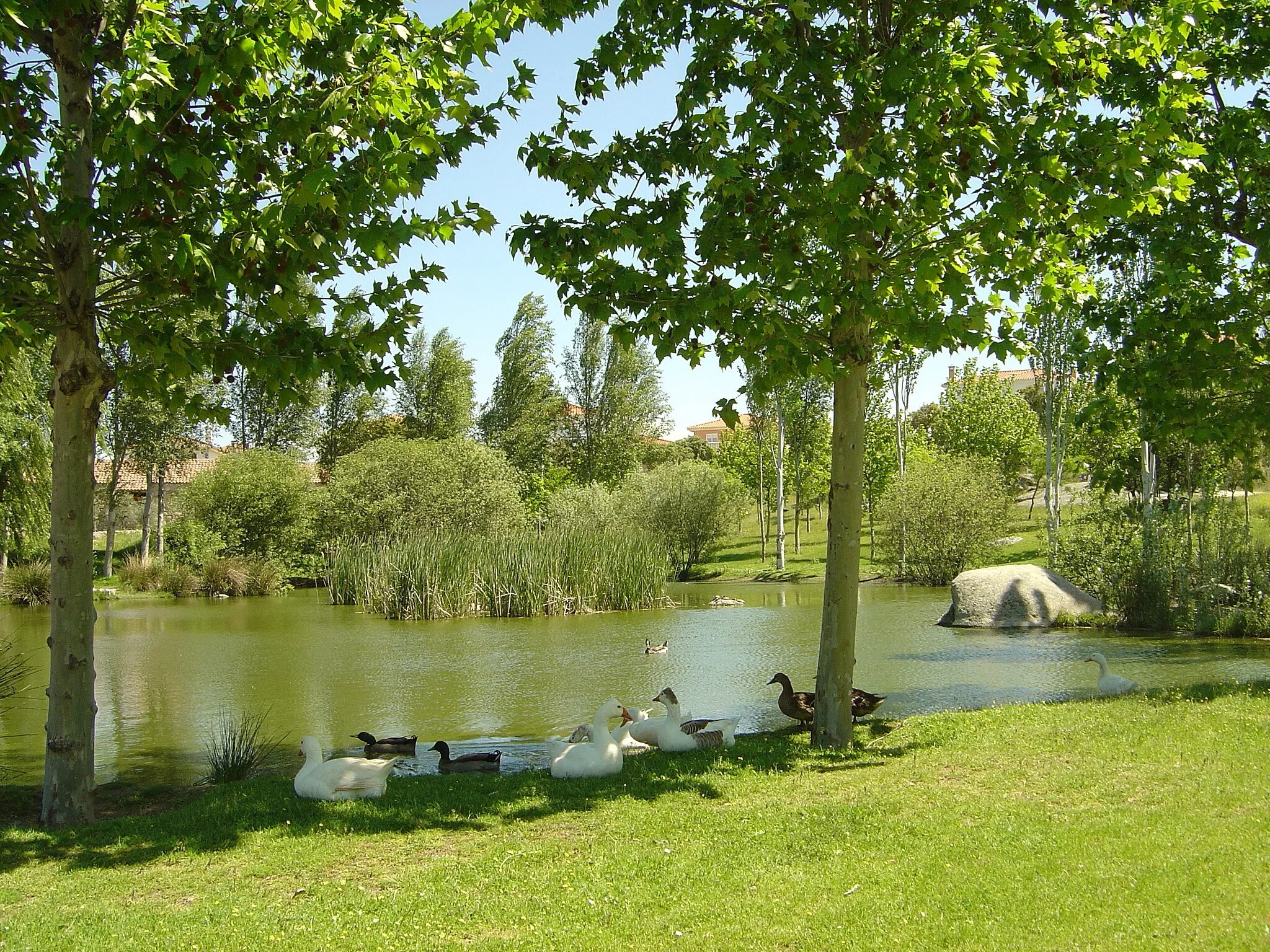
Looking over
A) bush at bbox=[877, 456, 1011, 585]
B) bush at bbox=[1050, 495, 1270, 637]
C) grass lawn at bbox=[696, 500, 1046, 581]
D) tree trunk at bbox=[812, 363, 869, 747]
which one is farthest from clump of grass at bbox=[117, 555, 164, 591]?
tree trunk at bbox=[812, 363, 869, 747]

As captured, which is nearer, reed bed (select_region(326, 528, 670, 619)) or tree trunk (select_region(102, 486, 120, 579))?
reed bed (select_region(326, 528, 670, 619))

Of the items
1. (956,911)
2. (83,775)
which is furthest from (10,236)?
(956,911)

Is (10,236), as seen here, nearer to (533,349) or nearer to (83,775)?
(83,775)

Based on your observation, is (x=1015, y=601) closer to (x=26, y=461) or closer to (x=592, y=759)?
(x=592, y=759)

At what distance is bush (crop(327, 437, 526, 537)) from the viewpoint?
138 ft

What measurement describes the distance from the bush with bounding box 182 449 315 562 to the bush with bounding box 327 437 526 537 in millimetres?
1599

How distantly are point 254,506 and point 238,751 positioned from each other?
1382 inches

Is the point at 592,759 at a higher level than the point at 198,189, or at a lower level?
lower

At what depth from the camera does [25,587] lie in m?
30.9

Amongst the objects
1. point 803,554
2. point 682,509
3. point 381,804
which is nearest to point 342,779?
point 381,804

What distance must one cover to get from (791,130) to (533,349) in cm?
5451

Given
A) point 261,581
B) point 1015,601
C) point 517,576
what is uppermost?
point 517,576

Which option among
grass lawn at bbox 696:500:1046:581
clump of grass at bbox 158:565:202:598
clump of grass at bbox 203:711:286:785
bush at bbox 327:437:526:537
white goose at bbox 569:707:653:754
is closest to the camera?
clump of grass at bbox 203:711:286:785

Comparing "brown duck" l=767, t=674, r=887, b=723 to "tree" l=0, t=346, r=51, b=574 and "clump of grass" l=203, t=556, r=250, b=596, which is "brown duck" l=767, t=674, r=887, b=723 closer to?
"tree" l=0, t=346, r=51, b=574
